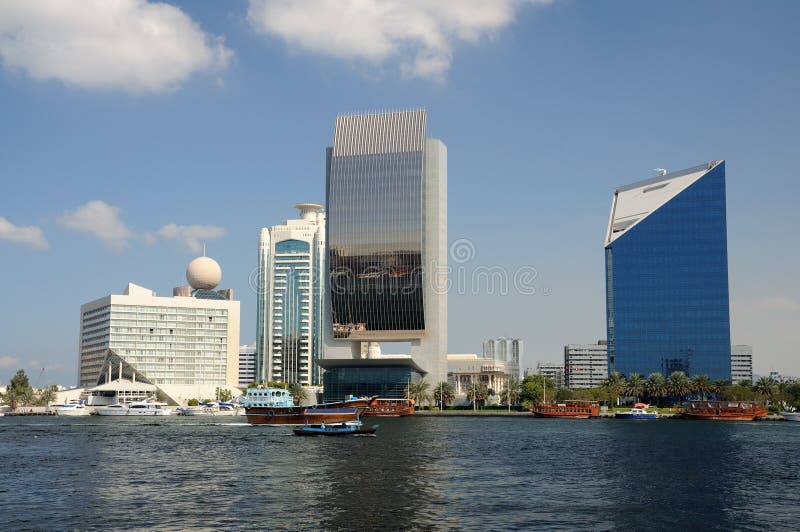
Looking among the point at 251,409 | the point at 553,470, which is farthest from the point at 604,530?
the point at 251,409

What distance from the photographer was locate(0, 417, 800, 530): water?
2330 inches

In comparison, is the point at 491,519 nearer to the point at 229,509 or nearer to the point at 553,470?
the point at 229,509

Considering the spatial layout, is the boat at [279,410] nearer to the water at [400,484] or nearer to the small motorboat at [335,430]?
the small motorboat at [335,430]

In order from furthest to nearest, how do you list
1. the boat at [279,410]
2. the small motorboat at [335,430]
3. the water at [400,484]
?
1. the boat at [279,410]
2. the small motorboat at [335,430]
3. the water at [400,484]

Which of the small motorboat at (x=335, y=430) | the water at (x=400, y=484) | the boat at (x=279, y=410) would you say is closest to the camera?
the water at (x=400, y=484)

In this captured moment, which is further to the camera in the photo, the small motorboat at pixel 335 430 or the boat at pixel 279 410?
the boat at pixel 279 410

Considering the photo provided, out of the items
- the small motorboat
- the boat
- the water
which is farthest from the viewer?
the boat

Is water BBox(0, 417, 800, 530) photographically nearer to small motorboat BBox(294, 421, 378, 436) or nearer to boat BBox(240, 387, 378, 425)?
small motorboat BBox(294, 421, 378, 436)

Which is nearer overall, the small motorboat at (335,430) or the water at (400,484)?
the water at (400,484)

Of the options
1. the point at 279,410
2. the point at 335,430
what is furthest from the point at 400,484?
the point at 279,410

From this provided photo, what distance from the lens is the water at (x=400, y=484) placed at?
59.2 meters

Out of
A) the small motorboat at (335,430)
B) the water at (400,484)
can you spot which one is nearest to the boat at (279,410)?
the small motorboat at (335,430)

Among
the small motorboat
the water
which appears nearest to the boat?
the small motorboat

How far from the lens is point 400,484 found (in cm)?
7600
